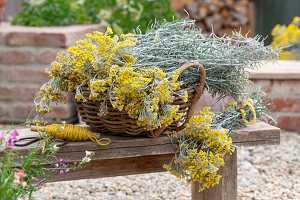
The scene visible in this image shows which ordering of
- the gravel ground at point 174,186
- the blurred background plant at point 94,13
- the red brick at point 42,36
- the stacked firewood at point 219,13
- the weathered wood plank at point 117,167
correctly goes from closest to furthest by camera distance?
the weathered wood plank at point 117,167, the gravel ground at point 174,186, the red brick at point 42,36, the blurred background plant at point 94,13, the stacked firewood at point 219,13

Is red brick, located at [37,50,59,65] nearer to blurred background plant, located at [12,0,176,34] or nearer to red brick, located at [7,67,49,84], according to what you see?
red brick, located at [7,67,49,84]

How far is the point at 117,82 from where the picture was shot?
4.96 feet

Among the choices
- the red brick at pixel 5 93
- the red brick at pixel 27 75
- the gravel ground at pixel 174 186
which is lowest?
the gravel ground at pixel 174 186

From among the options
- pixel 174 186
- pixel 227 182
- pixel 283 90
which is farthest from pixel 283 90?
pixel 227 182

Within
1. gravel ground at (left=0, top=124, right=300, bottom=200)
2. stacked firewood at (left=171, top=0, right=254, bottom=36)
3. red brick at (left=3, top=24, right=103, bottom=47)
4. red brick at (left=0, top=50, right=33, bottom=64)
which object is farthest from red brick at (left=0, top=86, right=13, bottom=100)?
stacked firewood at (left=171, top=0, right=254, bottom=36)

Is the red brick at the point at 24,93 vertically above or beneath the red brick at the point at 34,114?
above

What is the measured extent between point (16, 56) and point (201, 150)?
2.19 meters

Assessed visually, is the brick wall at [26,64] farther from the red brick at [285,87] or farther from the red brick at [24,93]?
the red brick at [285,87]

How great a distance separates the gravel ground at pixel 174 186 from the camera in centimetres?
242

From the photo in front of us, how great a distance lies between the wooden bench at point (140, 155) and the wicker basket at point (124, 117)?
0.13 ft

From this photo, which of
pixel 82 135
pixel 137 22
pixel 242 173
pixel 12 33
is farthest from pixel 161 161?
pixel 137 22

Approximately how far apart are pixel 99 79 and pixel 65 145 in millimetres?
275

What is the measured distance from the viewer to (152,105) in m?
1.47

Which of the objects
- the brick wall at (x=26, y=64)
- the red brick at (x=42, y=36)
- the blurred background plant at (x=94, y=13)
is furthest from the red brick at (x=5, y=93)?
the blurred background plant at (x=94, y=13)
